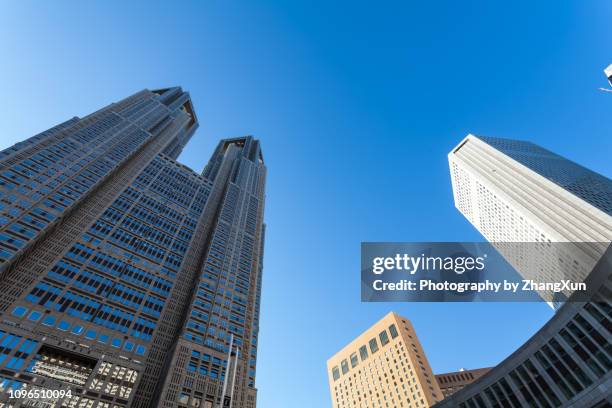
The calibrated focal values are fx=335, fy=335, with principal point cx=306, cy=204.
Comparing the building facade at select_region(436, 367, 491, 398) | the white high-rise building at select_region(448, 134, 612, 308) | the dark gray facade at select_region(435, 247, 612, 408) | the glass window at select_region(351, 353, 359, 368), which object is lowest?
the dark gray facade at select_region(435, 247, 612, 408)

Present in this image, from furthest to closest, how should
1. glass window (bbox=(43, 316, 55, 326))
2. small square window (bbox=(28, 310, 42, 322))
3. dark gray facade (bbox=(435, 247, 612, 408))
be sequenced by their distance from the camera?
glass window (bbox=(43, 316, 55, 326))
small square window (bbox=(28, 310, 42, 322))
dark gray facade (bbox=(435, 247, 612, 408))

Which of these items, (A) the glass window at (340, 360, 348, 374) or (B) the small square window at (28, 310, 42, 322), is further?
(A) the glass window at (340, 360, 348, 374)

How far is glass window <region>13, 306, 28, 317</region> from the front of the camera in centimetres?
5853

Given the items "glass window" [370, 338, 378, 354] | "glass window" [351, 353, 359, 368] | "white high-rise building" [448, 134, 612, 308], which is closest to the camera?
"white high-rise building" [448, 134, 612, 308]

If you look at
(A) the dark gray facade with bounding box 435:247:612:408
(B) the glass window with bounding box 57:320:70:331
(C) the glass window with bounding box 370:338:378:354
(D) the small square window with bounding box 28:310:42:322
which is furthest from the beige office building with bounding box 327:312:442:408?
(D) the small square window with bounding box 28:310:42:322

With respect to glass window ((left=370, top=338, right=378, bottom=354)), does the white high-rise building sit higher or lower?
higher

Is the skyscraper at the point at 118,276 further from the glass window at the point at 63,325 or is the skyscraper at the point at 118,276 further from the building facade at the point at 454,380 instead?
the building facade at the point at 454,380

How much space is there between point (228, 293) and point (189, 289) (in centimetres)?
1081

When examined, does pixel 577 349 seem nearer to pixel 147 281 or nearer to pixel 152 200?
pixel 147 281

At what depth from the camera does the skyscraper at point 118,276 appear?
58781mm

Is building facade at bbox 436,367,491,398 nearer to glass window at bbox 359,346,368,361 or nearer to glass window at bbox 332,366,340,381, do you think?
glass window at bbox 359,346,368,361

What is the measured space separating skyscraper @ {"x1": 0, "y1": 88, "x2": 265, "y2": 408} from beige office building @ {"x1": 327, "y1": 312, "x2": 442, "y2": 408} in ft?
204

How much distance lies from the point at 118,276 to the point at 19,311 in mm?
20462

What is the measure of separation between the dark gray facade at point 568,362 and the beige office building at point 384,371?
72901mm
